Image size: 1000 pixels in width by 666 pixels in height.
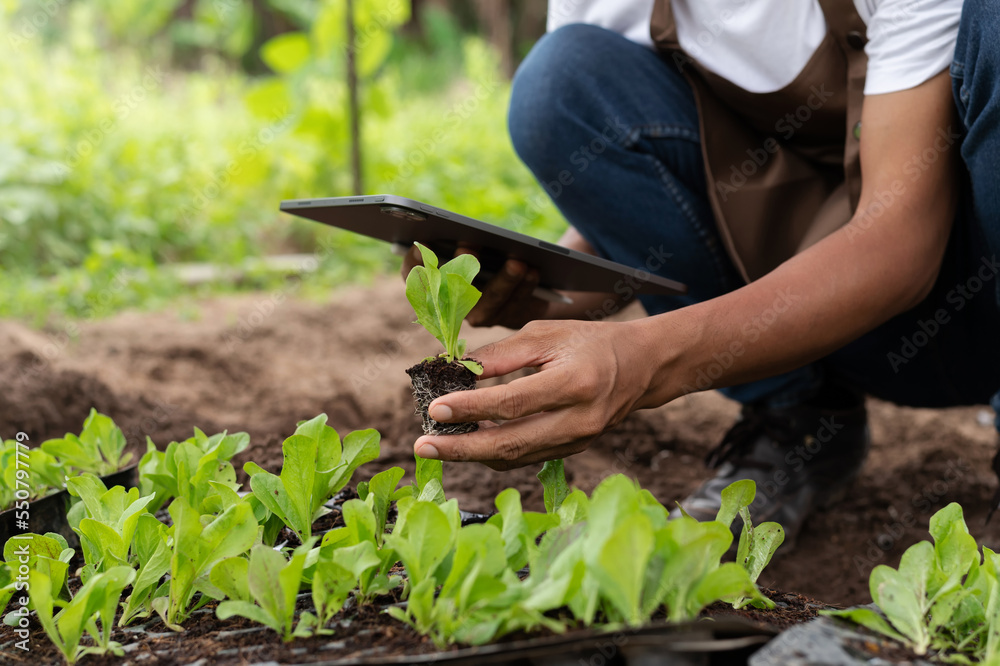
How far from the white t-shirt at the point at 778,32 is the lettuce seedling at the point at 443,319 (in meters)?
0.79

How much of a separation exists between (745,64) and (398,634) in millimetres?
1307

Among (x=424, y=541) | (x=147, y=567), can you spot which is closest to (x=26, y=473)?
(x=147, y=567)

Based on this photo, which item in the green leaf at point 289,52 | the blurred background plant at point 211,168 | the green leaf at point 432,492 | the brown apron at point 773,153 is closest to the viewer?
the green leaf at point 432,492

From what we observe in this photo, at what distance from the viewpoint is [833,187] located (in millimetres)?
1679

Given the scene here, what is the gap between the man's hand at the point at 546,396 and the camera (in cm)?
94

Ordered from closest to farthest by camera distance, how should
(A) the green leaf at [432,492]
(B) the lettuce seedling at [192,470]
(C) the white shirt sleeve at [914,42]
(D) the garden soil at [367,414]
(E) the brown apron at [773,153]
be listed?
(A) the green leaf at [432,492]
(B) the lettuce seedling at [192,470]
(C) the white shirt sleeve at [914,42]
(E) the brown apron at [773,153]
(D) the garden soil at [367,414]

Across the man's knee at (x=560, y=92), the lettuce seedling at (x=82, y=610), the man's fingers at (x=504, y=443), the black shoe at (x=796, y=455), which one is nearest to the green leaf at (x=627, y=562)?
the man's fingers at (x=504, y=443)

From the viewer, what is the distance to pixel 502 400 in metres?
0.94

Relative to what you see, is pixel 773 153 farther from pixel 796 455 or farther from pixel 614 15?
pixel 796 455

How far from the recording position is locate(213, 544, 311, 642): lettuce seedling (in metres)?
0.80

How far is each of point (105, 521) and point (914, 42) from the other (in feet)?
4.62

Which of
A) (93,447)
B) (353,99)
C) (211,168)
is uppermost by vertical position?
(353,99)

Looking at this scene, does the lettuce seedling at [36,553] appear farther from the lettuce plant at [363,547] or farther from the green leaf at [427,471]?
the green leaf at [427,471]

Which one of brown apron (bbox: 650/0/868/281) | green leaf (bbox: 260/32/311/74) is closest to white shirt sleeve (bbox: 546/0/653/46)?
brown apron (bbox: 650/0/868/281)
